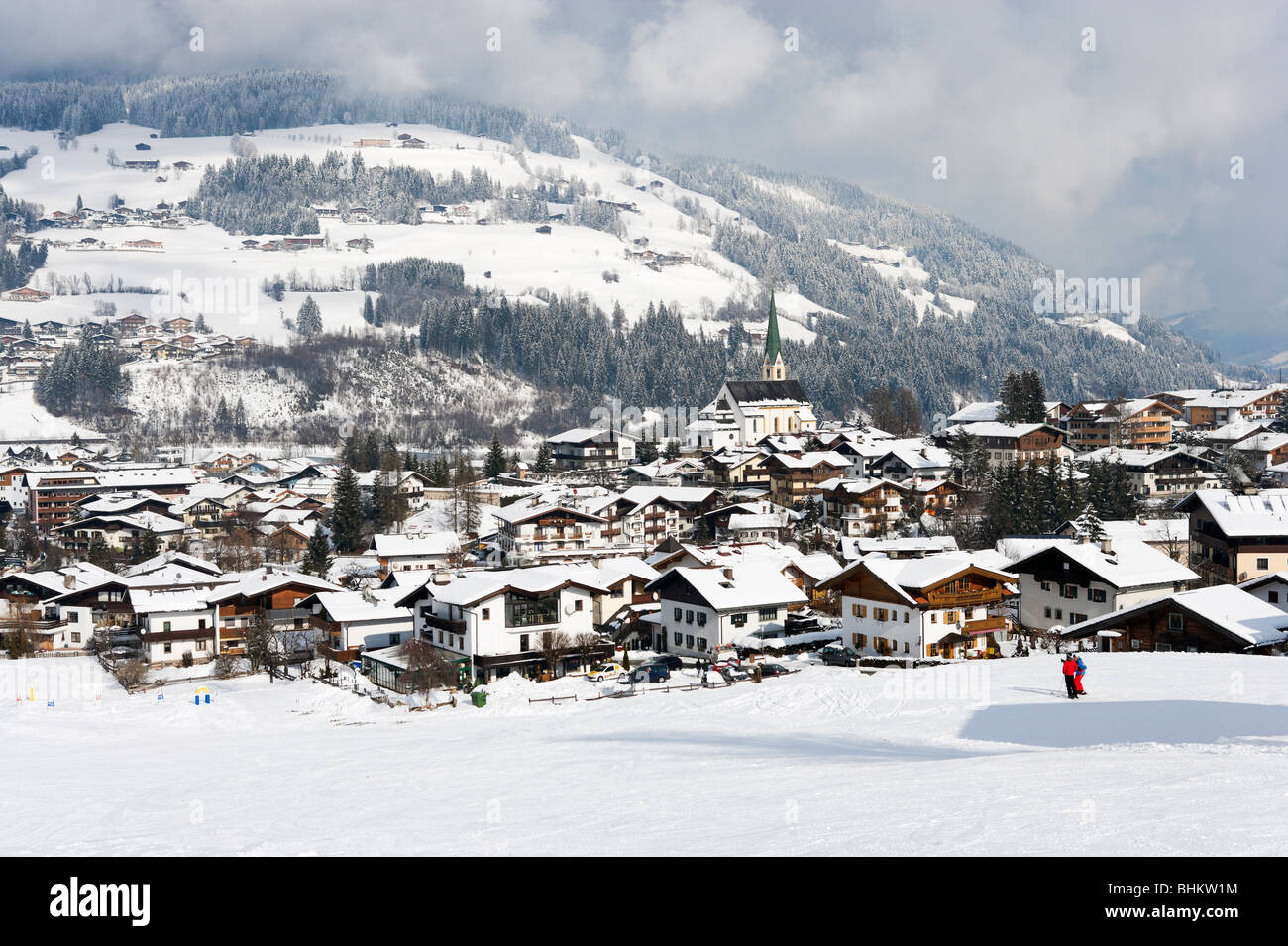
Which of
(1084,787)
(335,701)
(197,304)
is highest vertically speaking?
(197,304)

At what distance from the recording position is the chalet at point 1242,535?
3341 centimetres

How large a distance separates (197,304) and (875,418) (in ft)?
339

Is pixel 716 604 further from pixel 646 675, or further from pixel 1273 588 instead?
pixel 1273 588

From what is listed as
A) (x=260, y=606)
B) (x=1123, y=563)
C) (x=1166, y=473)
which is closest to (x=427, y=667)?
(x=260, y=606)

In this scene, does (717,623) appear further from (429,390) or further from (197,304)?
(197,304)

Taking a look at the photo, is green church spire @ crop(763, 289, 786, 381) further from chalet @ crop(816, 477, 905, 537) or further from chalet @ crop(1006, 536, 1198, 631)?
chalet @ crop(1006, 536, 1198, 631)

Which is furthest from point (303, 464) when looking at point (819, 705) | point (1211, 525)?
point (819, 705)

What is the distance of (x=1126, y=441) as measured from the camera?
252 ft

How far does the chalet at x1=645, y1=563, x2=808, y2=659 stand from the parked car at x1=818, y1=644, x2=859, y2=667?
282cm

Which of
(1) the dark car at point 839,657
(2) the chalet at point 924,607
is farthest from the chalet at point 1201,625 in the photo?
(1) the dark car at point 839,657

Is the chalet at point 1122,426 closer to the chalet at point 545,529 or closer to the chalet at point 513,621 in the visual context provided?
the chalet at point 545,529

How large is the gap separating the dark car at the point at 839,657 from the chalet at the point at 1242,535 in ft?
44.7

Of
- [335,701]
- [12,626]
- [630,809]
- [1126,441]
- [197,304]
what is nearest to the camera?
[630,809]

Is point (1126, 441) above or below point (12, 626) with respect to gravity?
above
